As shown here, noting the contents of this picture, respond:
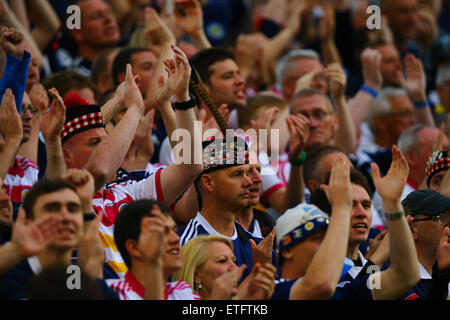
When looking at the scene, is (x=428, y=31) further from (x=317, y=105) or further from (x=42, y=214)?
(x=42, y=214)

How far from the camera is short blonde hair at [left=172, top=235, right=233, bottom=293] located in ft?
16.8

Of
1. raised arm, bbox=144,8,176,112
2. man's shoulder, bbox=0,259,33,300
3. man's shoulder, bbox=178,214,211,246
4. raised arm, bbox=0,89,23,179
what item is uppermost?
raised arm, bbox=144,8,176,112

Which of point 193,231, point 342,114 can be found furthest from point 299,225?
point 342,114

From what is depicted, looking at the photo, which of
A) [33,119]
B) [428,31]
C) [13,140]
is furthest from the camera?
[428,31]

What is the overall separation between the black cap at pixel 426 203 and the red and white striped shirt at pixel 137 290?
1.97 meters

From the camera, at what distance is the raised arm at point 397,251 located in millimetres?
4782

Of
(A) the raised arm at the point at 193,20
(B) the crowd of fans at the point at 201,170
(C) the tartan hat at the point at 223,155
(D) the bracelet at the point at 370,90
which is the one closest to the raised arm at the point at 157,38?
(B) the crowd of fans at the point at 201,170

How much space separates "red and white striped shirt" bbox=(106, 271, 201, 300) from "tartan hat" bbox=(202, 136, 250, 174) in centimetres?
137

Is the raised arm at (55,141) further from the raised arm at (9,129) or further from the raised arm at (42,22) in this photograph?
the raised arm at (42,22)

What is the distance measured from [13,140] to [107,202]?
704 mm

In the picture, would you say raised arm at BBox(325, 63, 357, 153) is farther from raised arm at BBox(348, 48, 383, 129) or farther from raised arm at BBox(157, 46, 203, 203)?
raised arm at BBox(157, 46, 203, 203)

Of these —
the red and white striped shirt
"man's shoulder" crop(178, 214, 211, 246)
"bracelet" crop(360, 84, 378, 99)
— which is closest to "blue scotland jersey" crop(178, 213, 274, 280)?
"man's shoulder" crop(178, 214, 211, 246)
